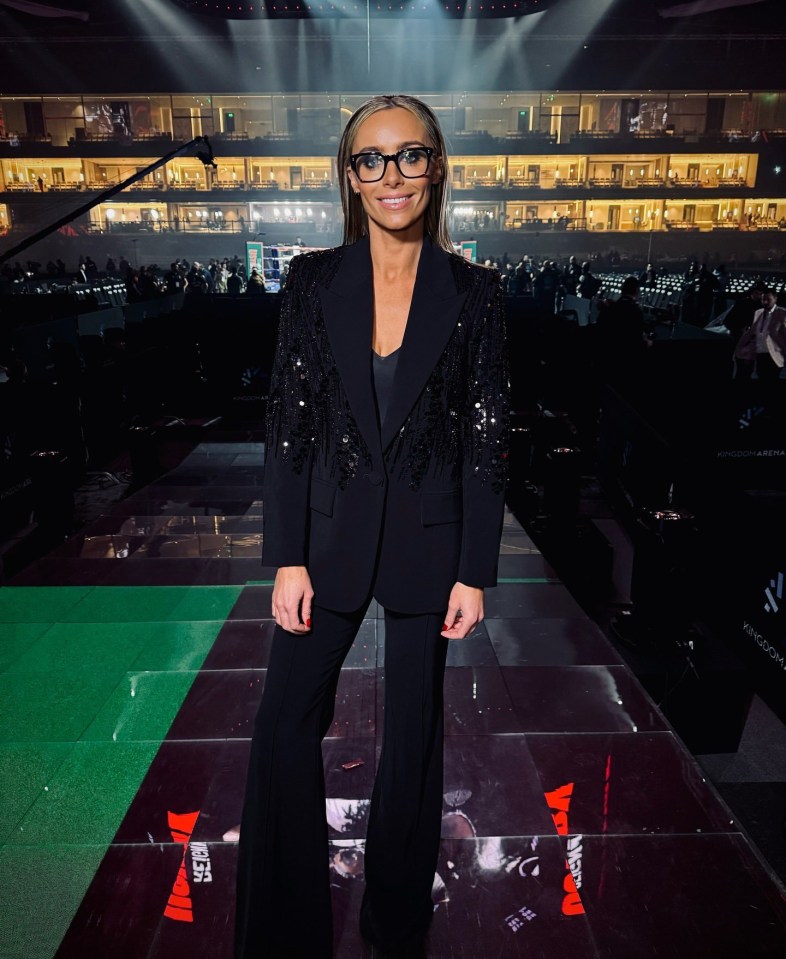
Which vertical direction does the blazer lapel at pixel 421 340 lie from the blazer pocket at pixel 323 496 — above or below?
above

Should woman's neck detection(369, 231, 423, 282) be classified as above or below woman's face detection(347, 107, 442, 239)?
below

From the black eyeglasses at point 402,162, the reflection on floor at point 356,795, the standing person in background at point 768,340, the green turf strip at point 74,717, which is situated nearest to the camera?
the black eyeglasses at point 402,162

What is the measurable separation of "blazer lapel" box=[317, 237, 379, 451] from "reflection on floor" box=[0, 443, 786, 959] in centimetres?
128

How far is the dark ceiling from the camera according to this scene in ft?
145

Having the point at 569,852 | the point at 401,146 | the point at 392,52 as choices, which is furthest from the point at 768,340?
the point at 392,52

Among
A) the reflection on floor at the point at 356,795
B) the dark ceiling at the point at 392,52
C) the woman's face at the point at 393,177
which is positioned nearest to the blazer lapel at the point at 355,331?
the woman's face at the point at 393,177

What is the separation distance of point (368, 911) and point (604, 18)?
55.4m

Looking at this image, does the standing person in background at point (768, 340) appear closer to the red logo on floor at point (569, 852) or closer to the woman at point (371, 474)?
the red logo on floor at point (569, 852)

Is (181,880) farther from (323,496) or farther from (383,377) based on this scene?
(383,377)

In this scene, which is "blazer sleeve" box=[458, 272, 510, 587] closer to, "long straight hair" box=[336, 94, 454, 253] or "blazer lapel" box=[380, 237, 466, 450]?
"blazer lapel" box=[380, 237, 466, 450]

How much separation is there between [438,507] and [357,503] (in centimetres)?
16

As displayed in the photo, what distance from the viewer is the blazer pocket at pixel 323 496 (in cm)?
138

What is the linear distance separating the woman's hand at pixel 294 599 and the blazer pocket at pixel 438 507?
0.90ft

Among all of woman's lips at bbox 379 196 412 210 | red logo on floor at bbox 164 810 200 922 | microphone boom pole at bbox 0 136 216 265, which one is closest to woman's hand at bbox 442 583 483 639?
woman's lips at bbox 379 196 412 210
